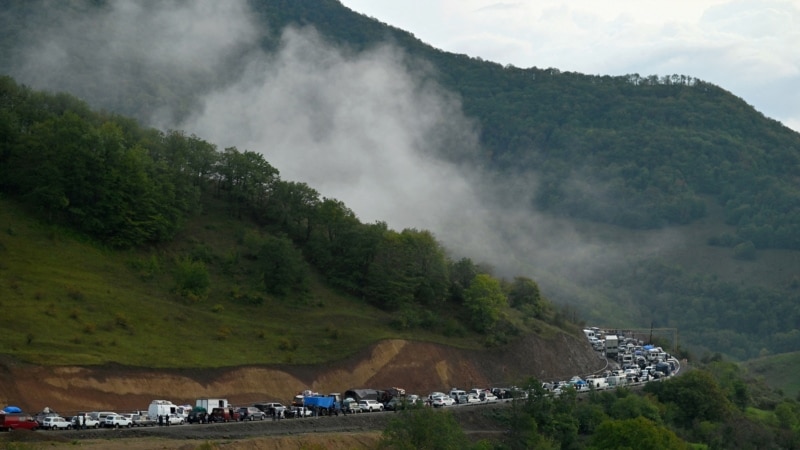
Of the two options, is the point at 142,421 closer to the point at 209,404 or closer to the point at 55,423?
the point at 209,404

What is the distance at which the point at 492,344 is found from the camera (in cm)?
12125

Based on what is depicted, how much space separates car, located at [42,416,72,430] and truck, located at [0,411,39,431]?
0.68 meters

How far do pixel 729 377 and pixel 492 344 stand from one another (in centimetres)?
4163

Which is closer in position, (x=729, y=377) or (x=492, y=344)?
(x=492, y=344)

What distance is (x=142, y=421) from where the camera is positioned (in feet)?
247

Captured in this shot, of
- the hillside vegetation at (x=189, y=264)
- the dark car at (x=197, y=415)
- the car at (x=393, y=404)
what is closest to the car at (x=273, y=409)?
the dark car at (x=197, y=415)

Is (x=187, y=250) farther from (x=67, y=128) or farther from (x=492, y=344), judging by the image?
(x=492, y=344)

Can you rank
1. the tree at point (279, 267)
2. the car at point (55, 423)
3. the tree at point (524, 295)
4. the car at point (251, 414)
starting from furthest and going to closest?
the tree at point (524, 295) < the tree at point (279, 267) < the car at point (251, 414) < the car at point (55, 423)

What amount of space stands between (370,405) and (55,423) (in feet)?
102

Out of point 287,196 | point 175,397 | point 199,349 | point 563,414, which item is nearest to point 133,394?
point 175,397

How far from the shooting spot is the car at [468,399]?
102625 millimetres

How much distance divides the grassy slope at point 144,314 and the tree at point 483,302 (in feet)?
10.7

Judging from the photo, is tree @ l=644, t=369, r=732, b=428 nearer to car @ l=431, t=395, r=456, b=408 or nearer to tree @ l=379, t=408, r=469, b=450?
car @ l=431, t=395, r=456, b=408

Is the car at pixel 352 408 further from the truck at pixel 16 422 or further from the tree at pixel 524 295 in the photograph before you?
the tree at pixel 524 295
